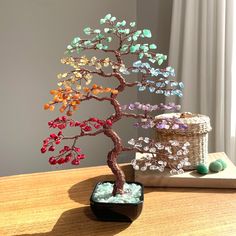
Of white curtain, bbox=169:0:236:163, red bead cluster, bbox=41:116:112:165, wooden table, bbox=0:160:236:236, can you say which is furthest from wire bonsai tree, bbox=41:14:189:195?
white curtain, bbox=169:0:236:163

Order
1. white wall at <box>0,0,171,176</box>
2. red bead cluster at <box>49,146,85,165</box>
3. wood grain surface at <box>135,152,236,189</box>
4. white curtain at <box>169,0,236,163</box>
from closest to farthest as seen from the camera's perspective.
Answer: red bead cluster at <box>49,146,85,165</box>, wood grain surface at <box>135,152,236,189</box>, white curtain at <box>169,0,236,163</box>, white wall at <box>0,0,171,176</box>

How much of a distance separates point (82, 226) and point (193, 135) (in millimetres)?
426

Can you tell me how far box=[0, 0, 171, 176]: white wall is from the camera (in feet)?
6.28

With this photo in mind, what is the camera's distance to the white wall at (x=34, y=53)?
1.91 meters

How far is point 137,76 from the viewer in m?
2.11

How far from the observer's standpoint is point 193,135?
3.44 feet

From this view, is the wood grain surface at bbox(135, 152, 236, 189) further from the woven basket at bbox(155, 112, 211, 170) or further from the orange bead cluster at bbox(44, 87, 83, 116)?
the orange bead cluster at bbox(44, 87, 83, 116)

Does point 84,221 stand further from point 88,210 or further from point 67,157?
point 67,157

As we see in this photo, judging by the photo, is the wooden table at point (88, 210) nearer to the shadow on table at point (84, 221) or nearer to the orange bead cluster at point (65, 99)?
the shadow on table at point (84, 221)

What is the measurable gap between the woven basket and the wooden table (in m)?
0.11

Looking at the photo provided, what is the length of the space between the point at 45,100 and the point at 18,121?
185mm

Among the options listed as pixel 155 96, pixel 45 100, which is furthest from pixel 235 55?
pixel 45 100

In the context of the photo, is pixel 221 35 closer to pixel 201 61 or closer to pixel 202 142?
pixel 201 61

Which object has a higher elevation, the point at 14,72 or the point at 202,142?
the point at 14,72
